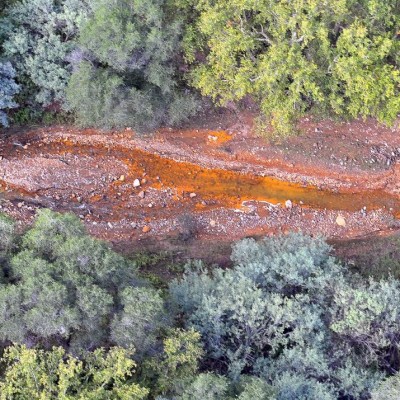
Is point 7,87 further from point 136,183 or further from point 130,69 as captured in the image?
point 136,183

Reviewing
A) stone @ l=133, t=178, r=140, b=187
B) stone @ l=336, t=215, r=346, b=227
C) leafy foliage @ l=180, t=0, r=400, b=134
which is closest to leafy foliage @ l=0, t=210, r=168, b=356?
stone @ l=133, t=178, r=140, b=187

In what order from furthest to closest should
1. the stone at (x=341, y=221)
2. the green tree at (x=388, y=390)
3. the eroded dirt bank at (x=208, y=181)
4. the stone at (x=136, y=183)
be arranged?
the stone at (x=136, y=183) → the stone at (x=341, y=221) → the eroded dirt bank at (x=208, y=181) → the green tree at (x=388, y=390)

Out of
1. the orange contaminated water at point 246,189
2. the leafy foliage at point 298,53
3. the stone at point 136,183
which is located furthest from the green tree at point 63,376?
the leafy foliage at point 298,53

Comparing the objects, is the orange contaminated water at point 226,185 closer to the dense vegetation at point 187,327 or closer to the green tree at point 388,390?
the dense vegetation at point 187,327

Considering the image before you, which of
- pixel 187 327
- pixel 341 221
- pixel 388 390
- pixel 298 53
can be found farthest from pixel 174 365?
pixel 298 53

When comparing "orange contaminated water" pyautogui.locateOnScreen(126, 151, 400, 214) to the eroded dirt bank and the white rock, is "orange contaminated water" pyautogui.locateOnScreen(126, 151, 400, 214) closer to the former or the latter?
the eroded dirt bank
